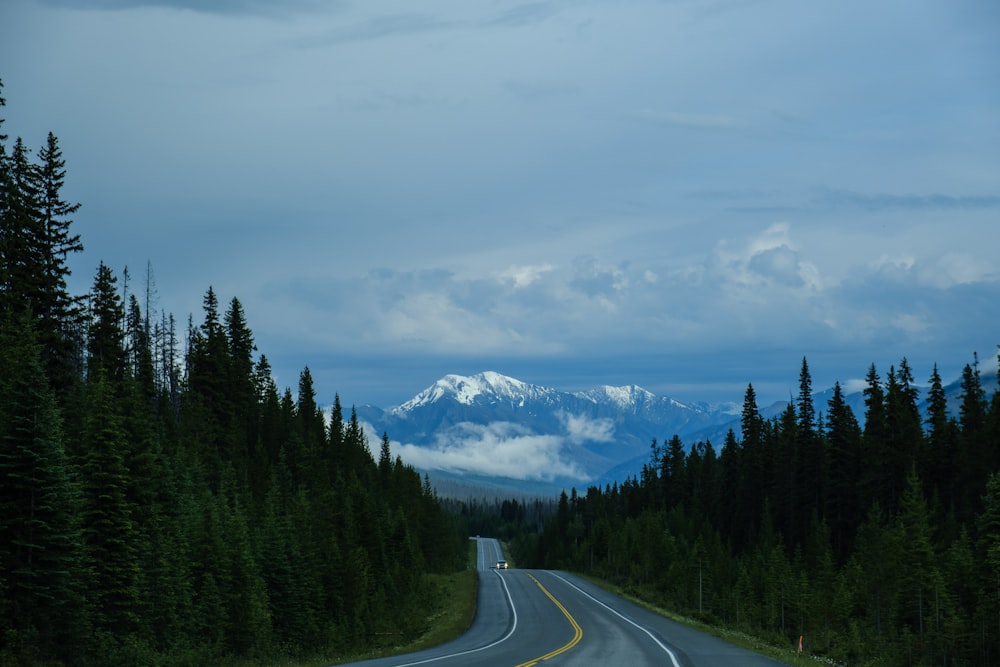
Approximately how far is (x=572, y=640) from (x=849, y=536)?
209ft

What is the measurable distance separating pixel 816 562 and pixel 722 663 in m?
58.7

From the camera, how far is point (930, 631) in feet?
180

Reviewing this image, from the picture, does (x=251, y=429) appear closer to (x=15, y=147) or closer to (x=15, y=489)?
(x=15, y=147)

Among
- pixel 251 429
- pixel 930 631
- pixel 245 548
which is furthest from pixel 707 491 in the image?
pixel 245 548

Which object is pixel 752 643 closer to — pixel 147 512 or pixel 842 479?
pixel 147 512

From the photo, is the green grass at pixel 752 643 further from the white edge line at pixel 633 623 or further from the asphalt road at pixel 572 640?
the white edge line at pixel 633 623

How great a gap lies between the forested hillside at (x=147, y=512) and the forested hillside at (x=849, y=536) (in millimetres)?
25533

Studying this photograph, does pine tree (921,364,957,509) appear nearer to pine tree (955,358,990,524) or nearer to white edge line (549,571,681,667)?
pine tree (955,358,990,524)

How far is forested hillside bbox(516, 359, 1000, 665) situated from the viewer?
182 feet

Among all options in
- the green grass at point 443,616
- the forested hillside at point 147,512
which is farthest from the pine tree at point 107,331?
the green grass at point 443,616

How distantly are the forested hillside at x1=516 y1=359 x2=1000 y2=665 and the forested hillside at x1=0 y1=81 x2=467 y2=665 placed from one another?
25.5 metres

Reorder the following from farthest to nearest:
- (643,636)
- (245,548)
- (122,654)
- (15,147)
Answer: (15,147)
(245,548)
(643,636)
(122,654)

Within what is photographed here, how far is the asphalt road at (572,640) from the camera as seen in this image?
28.9 m

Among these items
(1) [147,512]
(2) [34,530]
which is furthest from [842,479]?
(2) [34,530]
